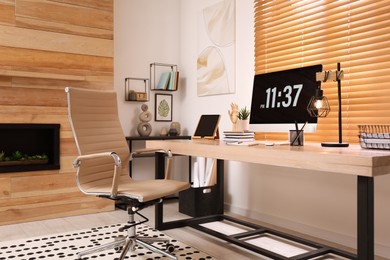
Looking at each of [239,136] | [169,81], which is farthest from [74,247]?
[169,81]

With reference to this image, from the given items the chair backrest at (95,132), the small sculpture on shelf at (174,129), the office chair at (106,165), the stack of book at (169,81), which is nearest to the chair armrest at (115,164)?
the office chair at (106,165)

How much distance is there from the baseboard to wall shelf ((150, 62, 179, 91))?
1.62 metres

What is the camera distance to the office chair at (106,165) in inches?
91.0

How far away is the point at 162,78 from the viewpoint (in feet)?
14.7

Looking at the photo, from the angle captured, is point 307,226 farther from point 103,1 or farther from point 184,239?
point 103,1

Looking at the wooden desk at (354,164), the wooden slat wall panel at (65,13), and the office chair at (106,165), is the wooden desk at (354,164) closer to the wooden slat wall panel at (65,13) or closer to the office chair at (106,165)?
the office chair at (106,165)

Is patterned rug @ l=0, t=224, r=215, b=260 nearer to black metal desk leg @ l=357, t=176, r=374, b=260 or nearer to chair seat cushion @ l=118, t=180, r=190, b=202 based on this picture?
chair seat cushion @ l=118, t=180, r=190, b=202

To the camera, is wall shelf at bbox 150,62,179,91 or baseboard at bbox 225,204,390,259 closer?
baseboard at bbox 225,204,390,259

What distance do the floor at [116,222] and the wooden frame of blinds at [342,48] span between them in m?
1.11

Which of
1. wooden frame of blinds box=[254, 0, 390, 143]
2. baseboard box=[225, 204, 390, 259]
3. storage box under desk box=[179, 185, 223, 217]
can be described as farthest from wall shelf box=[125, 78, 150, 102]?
baseboard box=[225, 204, 390, 259]

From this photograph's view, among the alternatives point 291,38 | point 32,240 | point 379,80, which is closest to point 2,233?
point 32,240

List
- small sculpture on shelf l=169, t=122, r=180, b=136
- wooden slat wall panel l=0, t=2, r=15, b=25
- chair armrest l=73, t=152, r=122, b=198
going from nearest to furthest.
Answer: chair armrest l=73, t=152, r=122, b=198
wooden slat wall panel l=0, t=2, r=15, b=25
small sculpture on shelf l=169, t=122, r=180, b=136

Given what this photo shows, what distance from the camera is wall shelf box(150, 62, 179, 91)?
4.45 metres

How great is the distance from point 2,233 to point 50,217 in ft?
1.65
